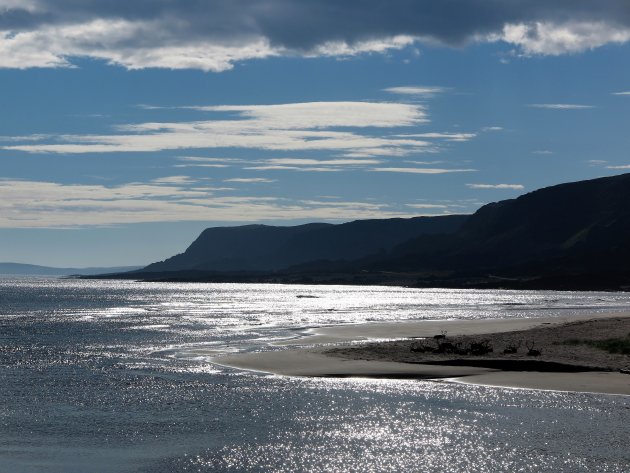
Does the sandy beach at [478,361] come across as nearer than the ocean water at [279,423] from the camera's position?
No

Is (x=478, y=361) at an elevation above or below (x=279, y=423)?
above

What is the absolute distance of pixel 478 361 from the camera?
51.7 metres

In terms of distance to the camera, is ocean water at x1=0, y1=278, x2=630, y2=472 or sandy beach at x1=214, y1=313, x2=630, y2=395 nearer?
ocean water at x1=0, y1=278, x2=630, y2=472

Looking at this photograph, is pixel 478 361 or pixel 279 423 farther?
pixel 478 361

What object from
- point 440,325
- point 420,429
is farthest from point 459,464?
point 440,325

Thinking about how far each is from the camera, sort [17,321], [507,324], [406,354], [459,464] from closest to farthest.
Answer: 1. [459,464]
2. [406,354]
3. [507,324]
4. [17,321]

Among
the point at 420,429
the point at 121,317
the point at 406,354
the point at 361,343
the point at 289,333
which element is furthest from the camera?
the point at 121,317

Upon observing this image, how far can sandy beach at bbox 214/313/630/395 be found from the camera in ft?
150

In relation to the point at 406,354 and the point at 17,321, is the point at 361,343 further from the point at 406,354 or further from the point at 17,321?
the point at 17,321

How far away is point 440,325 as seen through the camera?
9212 centimetres

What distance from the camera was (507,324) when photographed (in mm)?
91750

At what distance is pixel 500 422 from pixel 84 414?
17.5 m

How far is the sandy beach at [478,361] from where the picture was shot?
45.6m

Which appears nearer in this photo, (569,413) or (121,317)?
(569,413)
